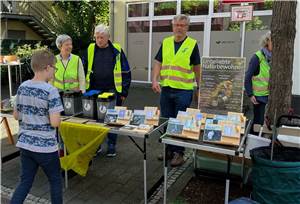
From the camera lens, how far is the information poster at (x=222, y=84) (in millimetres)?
3336

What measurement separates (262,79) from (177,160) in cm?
140

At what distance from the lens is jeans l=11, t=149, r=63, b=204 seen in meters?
2.57

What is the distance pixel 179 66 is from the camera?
3.69 m

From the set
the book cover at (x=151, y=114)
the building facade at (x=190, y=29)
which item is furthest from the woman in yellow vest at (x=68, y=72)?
the building facade at (x=190, y=29)

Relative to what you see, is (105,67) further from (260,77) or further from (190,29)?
(190,29)

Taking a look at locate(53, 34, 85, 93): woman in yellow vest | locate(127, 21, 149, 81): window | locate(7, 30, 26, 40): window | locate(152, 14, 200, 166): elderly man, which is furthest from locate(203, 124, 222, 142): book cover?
locate(7, 30, 26, 40): window

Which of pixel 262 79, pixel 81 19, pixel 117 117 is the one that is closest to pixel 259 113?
pixel 262 79

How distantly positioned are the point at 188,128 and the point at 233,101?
824 millimetres

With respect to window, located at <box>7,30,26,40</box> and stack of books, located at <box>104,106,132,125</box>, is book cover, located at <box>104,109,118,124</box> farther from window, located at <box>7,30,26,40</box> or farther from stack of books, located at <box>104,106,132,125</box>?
window, located at <box>7,30,26,40</box>

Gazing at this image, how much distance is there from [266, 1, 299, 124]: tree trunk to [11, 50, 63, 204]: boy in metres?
1.92

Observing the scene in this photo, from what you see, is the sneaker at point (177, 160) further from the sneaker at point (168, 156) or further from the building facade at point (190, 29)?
the building facade at point (190, 29)

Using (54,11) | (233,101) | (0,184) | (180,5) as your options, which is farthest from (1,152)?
(54,11)

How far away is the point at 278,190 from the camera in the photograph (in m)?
2.34

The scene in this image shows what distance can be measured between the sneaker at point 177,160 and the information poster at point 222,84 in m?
0.77
